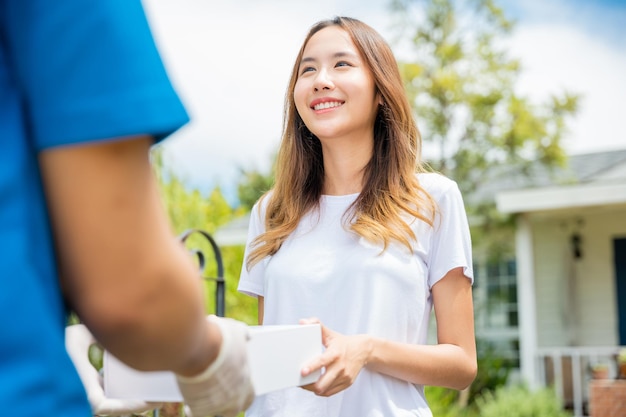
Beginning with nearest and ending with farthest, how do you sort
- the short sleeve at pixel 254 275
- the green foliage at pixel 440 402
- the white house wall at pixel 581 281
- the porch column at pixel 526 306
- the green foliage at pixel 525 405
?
1. the short sleeve at pixel 254 275
2. the green foliage at pixel 440 402
3. the green foliage at pixel 525 405
4. the porch column at pixel 526 306
5. the white house wall at pixel 581 281

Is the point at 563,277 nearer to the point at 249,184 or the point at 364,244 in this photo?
the point at 364,244

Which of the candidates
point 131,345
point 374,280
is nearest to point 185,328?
point 131,345

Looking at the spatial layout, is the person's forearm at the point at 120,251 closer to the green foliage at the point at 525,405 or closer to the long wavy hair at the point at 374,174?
the long wavy hair at the point at 374,174

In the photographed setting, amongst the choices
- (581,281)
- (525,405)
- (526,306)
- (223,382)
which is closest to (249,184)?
(581,281)

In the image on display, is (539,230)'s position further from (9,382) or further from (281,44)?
(281,44)

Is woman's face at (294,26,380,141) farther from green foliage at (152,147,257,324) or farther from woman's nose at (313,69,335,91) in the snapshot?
green foliage at (152,147,257,324)

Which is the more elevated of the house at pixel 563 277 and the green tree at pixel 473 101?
the green tree at pixel 473 101

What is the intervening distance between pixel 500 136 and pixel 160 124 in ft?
37.9

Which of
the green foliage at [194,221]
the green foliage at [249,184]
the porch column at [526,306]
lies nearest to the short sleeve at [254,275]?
the green foliage at [194,221]

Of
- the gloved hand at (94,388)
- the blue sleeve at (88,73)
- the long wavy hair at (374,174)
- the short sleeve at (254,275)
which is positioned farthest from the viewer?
the short sleeve at (254,275)

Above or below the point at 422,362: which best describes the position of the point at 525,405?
below

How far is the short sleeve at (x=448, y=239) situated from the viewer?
7.11 ft

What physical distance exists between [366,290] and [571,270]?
10.2m

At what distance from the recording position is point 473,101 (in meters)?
11.9
